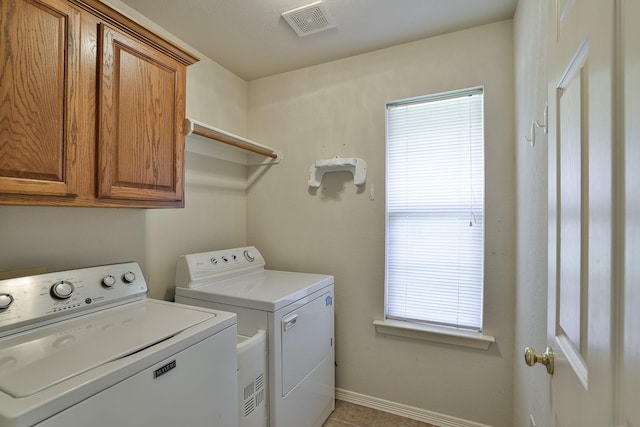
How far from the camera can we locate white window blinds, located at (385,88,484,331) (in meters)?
1.97

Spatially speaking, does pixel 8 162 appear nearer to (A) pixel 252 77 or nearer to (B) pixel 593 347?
(B) pixel 593 347

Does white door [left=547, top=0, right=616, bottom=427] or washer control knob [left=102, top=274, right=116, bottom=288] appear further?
washer control knob [left=102, top=274, right=116, bottom=288]

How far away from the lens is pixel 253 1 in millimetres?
1691

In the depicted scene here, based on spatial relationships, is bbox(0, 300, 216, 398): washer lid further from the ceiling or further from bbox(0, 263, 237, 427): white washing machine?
the ceiling

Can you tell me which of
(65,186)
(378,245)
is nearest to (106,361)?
(65,186)

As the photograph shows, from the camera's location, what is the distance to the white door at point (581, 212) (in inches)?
19.4

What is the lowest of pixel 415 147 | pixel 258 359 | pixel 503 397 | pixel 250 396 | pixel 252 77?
pixel 503 397

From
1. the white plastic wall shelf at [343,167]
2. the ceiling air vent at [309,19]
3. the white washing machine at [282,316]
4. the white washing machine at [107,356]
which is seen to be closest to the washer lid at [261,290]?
the white washing machine at [282,316]

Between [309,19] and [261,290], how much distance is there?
1622 mm

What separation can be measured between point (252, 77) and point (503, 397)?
2.93m

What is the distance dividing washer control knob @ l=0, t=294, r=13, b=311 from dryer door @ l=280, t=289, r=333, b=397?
105cm

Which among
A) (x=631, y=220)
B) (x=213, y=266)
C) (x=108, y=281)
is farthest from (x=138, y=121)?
(x=631, y=220)

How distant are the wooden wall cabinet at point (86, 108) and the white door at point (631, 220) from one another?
1506mm

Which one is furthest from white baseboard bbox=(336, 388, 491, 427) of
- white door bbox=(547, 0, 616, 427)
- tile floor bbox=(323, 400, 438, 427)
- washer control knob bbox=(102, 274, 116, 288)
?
washer control knob bbox=(102, 274, 116, 288)
